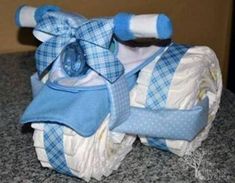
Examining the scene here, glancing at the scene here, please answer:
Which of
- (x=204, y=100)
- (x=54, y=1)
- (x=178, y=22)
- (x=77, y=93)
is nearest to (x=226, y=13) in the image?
(x=178, y=22)

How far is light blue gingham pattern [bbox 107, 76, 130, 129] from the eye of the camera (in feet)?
1.63

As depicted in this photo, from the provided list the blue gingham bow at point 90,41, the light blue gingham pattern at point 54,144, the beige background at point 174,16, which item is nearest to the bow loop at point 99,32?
the blue gingham bow at point 90,41

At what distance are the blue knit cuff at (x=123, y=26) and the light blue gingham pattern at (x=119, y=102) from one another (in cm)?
5

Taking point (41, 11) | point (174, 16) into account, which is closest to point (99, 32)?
point (41, 11)

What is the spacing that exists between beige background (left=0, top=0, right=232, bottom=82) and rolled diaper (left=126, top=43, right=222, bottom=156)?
426mm

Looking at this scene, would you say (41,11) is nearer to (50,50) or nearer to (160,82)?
(50,50)

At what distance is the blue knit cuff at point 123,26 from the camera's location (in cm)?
47

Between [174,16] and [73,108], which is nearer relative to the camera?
[73,108]

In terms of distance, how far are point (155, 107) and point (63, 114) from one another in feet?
0.39

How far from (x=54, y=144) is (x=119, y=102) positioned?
90 mm

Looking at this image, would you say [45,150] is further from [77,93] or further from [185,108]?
[185,108]

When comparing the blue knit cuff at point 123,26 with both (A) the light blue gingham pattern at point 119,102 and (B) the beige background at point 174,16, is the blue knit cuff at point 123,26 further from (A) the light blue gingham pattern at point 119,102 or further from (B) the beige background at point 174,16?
(B) the beige background at point 174,16

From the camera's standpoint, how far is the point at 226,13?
105 cm

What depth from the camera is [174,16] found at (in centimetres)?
101
